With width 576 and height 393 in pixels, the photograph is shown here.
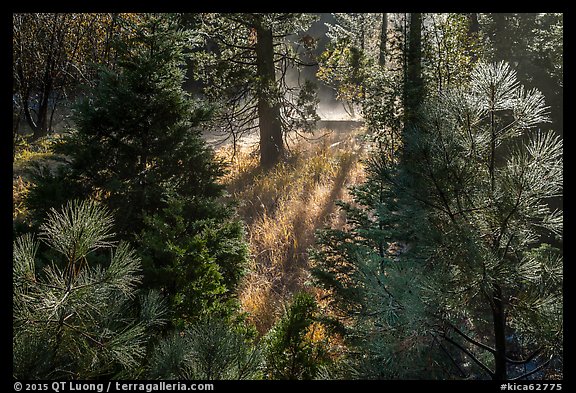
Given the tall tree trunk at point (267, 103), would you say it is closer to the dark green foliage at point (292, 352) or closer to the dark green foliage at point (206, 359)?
the dark green foliage at point (292, 352)

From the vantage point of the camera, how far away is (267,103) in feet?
33.2

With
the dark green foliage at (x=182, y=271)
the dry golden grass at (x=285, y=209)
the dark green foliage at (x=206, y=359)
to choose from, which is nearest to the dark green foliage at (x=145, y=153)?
the dark green foliage at (x=182, y=271)

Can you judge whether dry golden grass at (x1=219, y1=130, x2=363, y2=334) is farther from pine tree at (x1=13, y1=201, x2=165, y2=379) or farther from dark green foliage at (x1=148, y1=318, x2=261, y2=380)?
pine tree at (x1=13, y1=201, x2=165, y2=379)

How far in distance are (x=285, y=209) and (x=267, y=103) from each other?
10.3 ft

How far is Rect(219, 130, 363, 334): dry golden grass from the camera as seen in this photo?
6.28 metres

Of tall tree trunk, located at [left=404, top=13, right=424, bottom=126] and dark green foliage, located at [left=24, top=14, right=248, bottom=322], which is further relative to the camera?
tall tree trunk, located at [left=404, top=13, right=424, bottom=126]

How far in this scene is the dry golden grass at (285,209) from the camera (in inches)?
247

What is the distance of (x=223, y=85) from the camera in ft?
32.0

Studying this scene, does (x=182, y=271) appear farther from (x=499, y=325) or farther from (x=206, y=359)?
(x=499, y=325)

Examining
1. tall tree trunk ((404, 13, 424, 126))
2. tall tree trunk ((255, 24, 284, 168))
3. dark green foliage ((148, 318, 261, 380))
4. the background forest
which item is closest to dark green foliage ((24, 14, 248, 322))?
the background forest

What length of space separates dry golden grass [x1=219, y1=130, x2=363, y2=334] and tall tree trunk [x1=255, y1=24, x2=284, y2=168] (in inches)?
16.3
